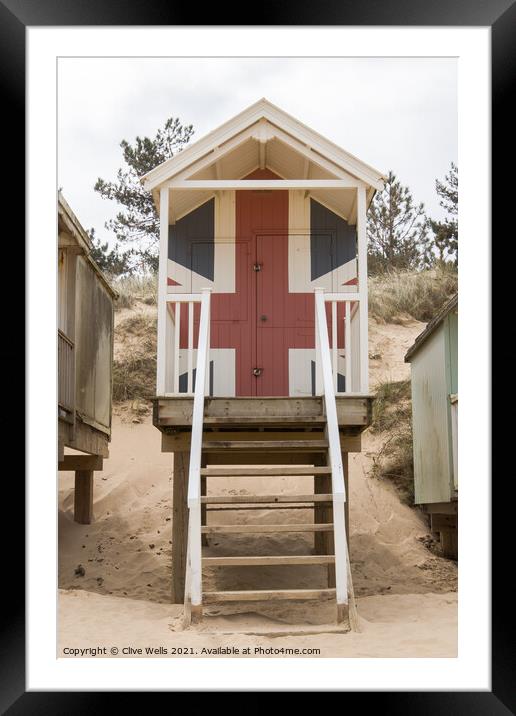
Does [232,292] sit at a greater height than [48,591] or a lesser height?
greater

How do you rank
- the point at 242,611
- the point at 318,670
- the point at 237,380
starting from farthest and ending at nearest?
the point at 237,380, the point at 242,611, the point at 318,670

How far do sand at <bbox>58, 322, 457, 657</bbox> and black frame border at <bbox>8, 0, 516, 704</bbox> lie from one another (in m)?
1.24

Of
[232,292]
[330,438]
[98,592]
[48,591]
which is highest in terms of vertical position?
[232,292]

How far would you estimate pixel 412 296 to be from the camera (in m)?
25.0

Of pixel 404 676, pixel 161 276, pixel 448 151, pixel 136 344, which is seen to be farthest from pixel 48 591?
pixel 448 151

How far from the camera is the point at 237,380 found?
10930mm

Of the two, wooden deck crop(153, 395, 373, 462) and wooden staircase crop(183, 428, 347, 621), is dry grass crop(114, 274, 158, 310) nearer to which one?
wooden staircase crop(183, 428, 347, 621)

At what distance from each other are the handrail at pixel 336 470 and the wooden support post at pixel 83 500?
19.4 feet

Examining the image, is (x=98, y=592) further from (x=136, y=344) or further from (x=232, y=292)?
(x=136, y=344)

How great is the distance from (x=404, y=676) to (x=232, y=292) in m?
6.13

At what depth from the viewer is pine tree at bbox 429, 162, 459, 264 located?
79.0ft

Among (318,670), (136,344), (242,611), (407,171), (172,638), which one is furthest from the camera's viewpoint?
(407,171)

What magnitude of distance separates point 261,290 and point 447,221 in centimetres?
1511

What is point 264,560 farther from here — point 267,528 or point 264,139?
point 264,139
